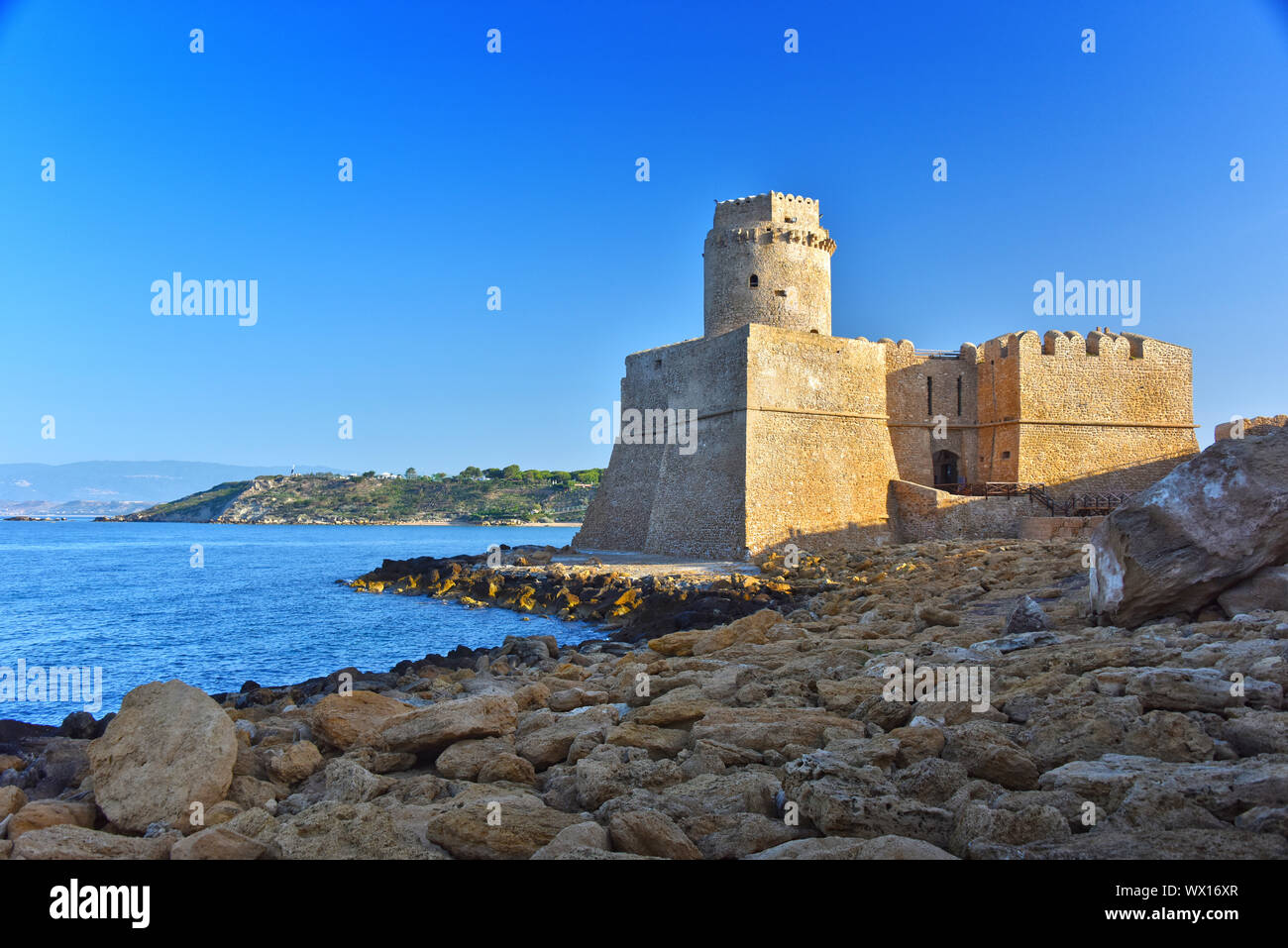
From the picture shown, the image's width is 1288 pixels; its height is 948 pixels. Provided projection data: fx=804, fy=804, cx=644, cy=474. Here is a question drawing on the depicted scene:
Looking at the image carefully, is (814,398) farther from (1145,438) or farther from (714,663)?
(714,663)

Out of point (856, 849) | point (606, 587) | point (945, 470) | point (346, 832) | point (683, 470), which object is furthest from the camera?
point (945, 470)

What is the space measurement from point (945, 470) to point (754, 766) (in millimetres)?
24244

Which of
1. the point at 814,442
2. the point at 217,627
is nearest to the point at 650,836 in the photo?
the point at 814,442

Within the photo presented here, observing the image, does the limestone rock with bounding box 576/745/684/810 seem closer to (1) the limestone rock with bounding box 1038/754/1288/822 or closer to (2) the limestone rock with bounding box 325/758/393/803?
(2) the limestone rock with bounding box 325/758/393/803

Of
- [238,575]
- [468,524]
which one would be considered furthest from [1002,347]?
[468,524]

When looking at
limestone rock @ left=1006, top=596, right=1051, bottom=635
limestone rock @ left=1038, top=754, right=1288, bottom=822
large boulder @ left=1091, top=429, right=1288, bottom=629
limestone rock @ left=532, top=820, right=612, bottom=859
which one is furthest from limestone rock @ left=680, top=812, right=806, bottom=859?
large boulder @ left=1091, top=429, right=1288, bottom=629

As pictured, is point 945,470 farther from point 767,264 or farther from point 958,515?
point 767,264

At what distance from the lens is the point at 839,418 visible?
934 inches

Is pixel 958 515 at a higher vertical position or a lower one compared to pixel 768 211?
lower

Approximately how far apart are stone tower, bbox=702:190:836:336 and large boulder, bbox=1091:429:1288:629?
1966 centimetres

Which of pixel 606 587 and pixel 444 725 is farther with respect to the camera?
pixel 606 587

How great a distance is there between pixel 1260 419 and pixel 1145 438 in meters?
4.22

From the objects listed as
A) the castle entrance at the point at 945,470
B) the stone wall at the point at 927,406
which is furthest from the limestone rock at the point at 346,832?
the castle entrance at the point at 945,470

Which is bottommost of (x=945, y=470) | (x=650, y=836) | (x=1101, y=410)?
(x=650, y=836)
